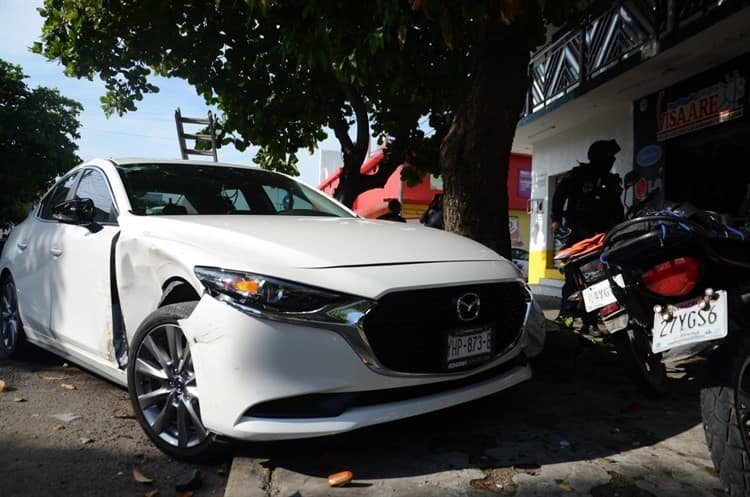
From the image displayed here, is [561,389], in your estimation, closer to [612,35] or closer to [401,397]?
[401,397]

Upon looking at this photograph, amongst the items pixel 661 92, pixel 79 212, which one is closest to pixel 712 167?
pixel 661 92

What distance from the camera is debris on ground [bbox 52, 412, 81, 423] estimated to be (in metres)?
3.18

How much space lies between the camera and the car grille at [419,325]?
2.31 meters

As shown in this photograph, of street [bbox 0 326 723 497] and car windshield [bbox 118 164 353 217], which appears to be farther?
car windshield [bbox 118 164 353 217]

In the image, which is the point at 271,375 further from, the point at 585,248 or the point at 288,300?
the point at 585,248

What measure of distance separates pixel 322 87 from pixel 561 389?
20.5 ft

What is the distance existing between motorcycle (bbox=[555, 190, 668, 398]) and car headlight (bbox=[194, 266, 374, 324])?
52.2 inches

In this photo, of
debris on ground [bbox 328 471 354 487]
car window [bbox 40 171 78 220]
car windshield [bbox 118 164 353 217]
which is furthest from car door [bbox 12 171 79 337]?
debris on ground [bbox 328 471 354 487]

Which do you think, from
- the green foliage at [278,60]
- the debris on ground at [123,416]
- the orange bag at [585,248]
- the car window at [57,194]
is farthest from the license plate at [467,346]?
the car window at [57,194]

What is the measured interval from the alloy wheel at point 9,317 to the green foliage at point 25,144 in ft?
99.2

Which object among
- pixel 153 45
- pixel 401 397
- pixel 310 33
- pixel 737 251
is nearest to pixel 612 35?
pixel 310 33

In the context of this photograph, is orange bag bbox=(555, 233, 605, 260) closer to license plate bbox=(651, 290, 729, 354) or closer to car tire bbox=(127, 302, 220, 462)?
license plate bbox=(651, 290, 729, 354)

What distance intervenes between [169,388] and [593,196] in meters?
4.41

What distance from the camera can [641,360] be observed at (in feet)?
9.98
